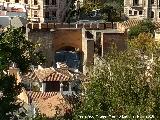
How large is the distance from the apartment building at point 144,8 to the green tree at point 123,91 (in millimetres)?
36279

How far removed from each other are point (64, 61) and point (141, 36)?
6531 millimetres

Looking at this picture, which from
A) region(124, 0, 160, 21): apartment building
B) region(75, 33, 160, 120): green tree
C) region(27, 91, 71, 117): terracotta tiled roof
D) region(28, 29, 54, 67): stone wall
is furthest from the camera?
region(124, 0, 160, 21): apartment building

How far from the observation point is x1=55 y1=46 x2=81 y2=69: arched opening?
3391 cm

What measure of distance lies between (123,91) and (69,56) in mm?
20518

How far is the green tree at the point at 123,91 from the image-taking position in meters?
14.0

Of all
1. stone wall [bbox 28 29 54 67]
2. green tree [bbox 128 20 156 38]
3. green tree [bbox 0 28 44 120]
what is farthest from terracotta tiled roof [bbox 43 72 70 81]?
green tree [bbox 128 20 156 38]

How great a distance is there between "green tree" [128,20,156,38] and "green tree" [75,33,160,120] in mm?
24590

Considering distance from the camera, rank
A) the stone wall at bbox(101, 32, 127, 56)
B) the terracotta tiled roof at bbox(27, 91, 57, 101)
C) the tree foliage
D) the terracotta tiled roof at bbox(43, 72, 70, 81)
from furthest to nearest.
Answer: the stone wall at bbox(101, 32, 127, 56) < the terracotta tiled roof at bbox(43, 72, 70, 81) < the terracotta tiled roof at bbox(27, 91, 57, 101) < the tree foliage

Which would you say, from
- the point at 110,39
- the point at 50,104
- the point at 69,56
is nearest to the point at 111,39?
the point at 110,39

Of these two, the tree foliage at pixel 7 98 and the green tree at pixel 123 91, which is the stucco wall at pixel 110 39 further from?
the green tree at pixel 123 91

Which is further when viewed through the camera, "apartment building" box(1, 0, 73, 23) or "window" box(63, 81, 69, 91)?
"apartment building" box(1, 0, 73, 23)

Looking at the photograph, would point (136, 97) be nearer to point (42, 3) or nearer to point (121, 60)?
point (121, 60)

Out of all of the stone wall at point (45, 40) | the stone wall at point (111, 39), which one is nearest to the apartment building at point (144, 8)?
the stone wall at point (111, 39)

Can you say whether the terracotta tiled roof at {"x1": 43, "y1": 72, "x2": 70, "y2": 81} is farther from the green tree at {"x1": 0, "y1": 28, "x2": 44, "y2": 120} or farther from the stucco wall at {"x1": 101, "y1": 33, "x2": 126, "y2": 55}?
the stucco wall at {"x1": 101, "y1": 33, "x2": 126, "y2": 55}
